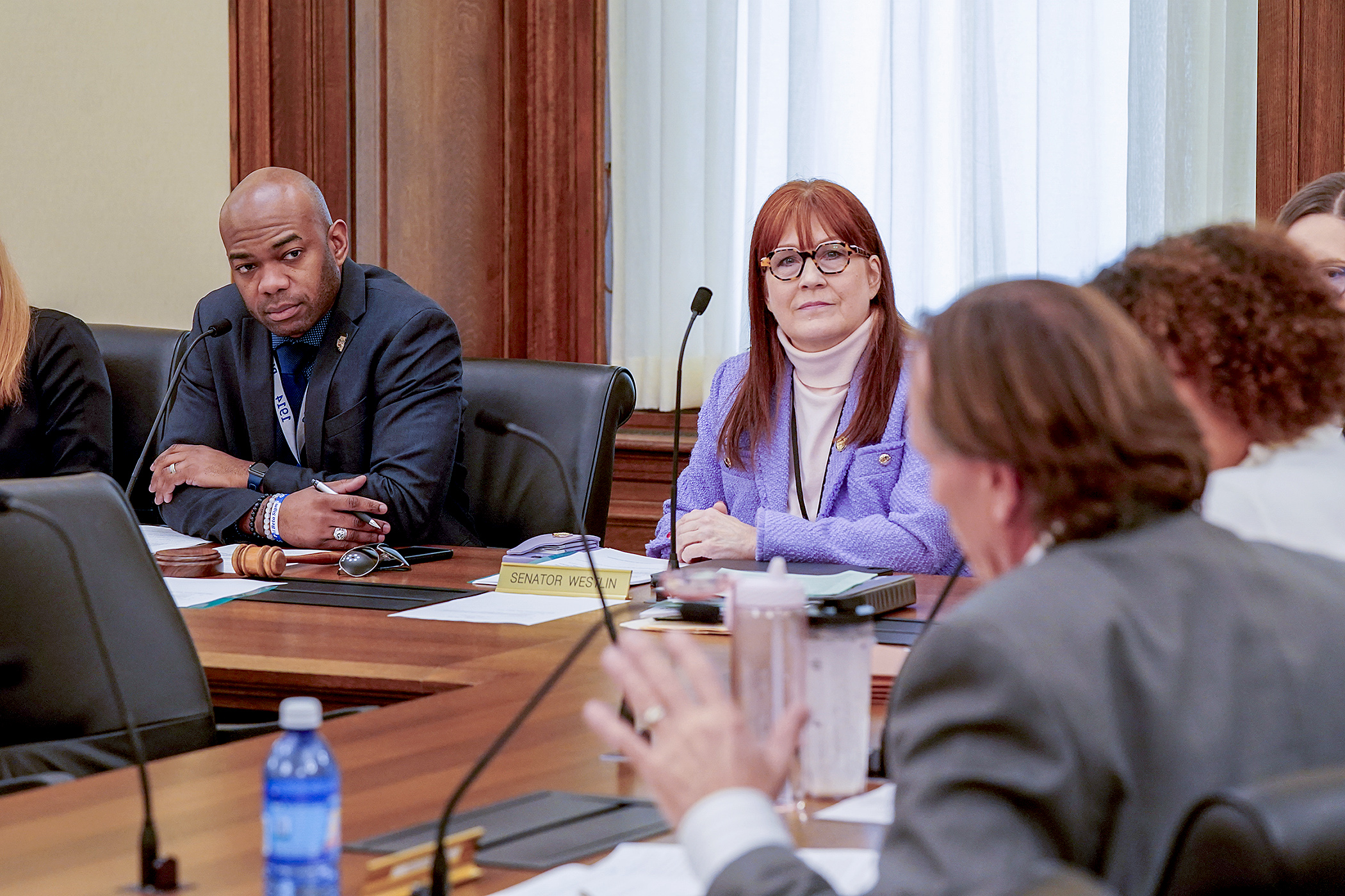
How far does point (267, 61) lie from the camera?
4.28 meters

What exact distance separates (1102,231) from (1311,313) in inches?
100

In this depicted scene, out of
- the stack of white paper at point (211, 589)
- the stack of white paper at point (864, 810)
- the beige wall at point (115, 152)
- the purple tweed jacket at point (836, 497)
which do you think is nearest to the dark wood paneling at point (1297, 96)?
the purple tweed jacket at point (836, 497)

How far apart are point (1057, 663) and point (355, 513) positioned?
7.14 feet

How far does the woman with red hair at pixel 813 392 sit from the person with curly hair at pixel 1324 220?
2.40ft

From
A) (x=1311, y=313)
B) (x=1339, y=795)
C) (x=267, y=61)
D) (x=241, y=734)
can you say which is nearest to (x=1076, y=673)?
(x=1339, y=795)

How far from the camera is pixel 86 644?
1689mm

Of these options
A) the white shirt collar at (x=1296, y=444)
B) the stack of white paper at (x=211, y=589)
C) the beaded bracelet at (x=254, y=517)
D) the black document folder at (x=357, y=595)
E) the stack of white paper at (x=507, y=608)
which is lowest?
the stack of white paper at (x=211, y=589)

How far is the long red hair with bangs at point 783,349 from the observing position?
2.82m

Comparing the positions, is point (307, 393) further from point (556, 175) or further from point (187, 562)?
point (556, 175)

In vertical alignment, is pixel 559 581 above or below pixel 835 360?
below

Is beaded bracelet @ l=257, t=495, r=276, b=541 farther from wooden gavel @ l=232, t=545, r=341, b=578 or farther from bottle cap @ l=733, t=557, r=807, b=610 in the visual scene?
bottle cap @ l=733, t=557, r=807, b=610

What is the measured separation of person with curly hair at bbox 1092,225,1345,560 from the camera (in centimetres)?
123

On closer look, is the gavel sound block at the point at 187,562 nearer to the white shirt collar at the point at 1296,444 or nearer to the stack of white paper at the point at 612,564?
the stack of white paper at the point at 612,564

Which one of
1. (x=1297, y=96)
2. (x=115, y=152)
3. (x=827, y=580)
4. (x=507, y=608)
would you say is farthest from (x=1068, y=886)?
(x=115, y=152)
